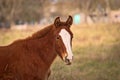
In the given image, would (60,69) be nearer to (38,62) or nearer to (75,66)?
(75,66)

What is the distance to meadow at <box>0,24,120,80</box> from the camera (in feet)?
39.8

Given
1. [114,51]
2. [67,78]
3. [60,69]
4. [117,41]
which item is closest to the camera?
[67,78]

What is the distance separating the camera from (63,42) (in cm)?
713

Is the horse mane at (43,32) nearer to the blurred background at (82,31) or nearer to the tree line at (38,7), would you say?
the blurred background at (82,31)

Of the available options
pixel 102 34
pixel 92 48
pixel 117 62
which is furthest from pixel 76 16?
pixel 117 62

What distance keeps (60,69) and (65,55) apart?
5340 mm

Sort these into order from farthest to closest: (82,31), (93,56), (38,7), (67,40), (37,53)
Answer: (38,7) → (82,31) → (93,56) → (37,53) → (67,40)

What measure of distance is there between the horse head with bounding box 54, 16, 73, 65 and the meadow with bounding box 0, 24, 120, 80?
3.52 meters

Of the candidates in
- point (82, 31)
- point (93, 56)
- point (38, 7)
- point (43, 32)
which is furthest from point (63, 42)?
point (38, 7)

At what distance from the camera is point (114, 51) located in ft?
56.7

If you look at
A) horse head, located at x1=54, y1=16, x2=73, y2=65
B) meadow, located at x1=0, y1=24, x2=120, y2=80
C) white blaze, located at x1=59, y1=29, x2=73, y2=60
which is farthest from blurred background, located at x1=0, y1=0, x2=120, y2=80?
white blaze, located at x1=59, y1=29, x2=73, y2=60

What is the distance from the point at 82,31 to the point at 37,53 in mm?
18300

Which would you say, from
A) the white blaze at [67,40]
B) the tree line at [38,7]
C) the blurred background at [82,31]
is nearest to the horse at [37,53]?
the white blaze at [67,40]

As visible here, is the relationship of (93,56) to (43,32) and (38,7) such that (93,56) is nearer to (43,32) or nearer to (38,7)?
(43,32)
